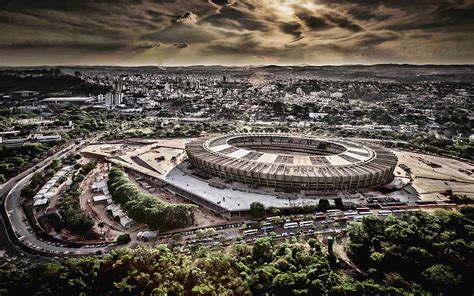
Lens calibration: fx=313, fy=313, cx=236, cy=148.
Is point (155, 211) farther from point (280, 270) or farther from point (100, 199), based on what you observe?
point (280, 270)

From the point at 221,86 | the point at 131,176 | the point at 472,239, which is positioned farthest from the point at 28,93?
the point at 472,239

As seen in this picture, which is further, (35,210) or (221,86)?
(221,86)

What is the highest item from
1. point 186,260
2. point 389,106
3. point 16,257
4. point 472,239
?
point 389,106

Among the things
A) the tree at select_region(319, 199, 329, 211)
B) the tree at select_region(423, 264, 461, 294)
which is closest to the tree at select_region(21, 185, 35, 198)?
the tree at select_region(319, 199, 329, 211)

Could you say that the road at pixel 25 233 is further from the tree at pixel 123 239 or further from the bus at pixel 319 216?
the bus at pixel 319 216

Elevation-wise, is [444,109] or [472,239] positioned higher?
[444,109]

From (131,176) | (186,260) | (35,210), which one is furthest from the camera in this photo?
(131,176)

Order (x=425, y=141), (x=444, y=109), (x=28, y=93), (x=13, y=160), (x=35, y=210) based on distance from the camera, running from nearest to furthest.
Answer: (x=35, y=210), (x=13, y=160), (x=425, y=141), (x=444, y=109), (x=28, y=93)

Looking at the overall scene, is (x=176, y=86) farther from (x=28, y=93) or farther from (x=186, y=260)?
(x=186, y=260)

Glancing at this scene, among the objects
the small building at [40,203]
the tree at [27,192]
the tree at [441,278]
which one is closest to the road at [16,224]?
the tree at [27,192]
